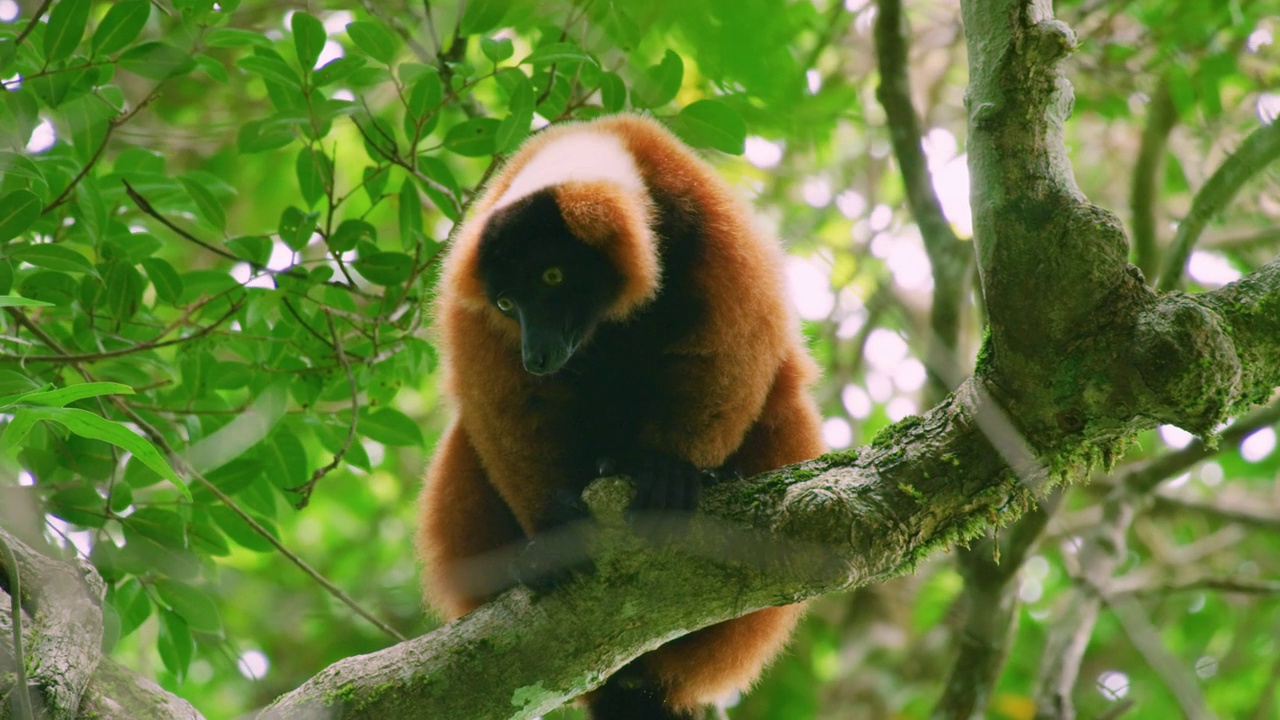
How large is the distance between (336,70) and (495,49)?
56 centimetres

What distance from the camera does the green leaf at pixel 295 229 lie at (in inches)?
159

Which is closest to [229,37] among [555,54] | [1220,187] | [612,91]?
[555,54]

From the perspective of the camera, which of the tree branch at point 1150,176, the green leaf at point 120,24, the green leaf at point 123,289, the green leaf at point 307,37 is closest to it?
the green leaf at point 120,24

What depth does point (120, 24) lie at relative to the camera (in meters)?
3.69

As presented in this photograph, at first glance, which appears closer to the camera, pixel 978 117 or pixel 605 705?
pixel 978 117

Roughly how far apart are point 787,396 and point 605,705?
4.56 feet

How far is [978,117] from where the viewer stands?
288 cm

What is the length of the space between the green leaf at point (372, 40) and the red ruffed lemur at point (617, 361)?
2.28 ft

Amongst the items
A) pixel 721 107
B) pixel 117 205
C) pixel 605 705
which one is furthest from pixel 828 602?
pixel 117 205

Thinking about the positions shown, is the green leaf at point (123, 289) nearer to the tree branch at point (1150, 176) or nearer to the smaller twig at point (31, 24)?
the smaller twig at point (31, 24)

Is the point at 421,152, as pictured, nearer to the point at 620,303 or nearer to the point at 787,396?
the point at 620,303

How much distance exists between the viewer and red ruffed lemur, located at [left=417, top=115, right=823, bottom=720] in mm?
3850

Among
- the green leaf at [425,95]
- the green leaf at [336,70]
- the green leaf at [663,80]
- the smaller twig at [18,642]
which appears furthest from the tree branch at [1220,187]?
the smaller twig at [18,642]

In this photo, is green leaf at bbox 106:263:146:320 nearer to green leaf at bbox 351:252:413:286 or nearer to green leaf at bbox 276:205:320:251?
green leaf at bbox 276:205:320:251
